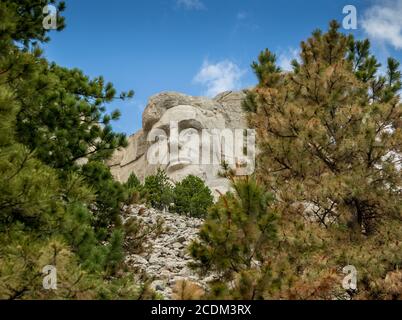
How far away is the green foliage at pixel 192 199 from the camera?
25689 mm

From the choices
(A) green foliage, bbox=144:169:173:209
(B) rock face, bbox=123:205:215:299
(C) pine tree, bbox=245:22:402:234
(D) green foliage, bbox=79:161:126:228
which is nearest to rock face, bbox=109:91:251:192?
(A) green foliage, bbox=144:169:173:209

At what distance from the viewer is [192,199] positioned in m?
25.7

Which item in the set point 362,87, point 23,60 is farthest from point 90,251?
point 362,87

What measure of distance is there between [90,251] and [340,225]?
4327mm

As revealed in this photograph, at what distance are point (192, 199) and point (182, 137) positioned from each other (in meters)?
19.8

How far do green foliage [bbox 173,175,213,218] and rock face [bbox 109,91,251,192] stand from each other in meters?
11.8

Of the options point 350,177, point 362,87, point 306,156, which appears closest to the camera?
point 350,177

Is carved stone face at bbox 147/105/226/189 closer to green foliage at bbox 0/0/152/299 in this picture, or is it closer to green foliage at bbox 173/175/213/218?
green foliage at bbox 173/175/213/218

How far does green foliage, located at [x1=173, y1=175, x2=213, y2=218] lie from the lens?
2569cm

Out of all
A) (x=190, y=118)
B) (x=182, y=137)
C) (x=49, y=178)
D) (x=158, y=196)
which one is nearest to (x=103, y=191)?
(x=49, y=178)

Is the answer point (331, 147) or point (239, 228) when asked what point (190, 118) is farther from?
point (239, 228)

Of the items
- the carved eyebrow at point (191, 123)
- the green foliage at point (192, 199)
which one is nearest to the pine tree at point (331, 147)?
the green foliage at point (192, 199)
